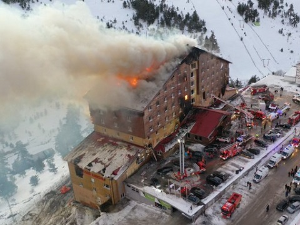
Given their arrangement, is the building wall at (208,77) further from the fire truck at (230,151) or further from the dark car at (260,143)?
the dark car at (260,143)

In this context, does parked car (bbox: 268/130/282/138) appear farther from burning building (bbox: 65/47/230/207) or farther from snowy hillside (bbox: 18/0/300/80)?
snowy hillside (bbox: 18/0/300/80)

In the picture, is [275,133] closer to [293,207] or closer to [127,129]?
[293,207]

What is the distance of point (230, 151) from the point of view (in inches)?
1941

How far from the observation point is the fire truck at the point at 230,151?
49125 millimetres

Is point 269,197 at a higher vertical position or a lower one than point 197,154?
lower

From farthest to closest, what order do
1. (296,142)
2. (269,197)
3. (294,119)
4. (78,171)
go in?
(294,119) → (296,142) → (78,171) → (269,197)

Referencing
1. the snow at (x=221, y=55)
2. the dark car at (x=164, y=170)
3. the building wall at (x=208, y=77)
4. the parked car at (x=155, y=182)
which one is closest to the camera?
the parked car at (x=155, y=182)

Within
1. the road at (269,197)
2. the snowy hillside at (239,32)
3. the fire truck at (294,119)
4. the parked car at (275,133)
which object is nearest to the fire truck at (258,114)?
the fire truck at (294,119)

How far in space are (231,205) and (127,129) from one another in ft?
57.2

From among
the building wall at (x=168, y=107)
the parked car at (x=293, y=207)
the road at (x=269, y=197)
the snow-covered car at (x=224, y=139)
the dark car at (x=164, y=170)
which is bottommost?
the road at (x=269, y=197)

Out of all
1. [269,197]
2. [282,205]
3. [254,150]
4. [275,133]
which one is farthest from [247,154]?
[282,205]

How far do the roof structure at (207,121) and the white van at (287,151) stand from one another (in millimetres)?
9604

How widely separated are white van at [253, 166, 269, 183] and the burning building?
558 inches

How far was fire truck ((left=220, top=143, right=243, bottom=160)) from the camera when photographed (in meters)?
49.1
